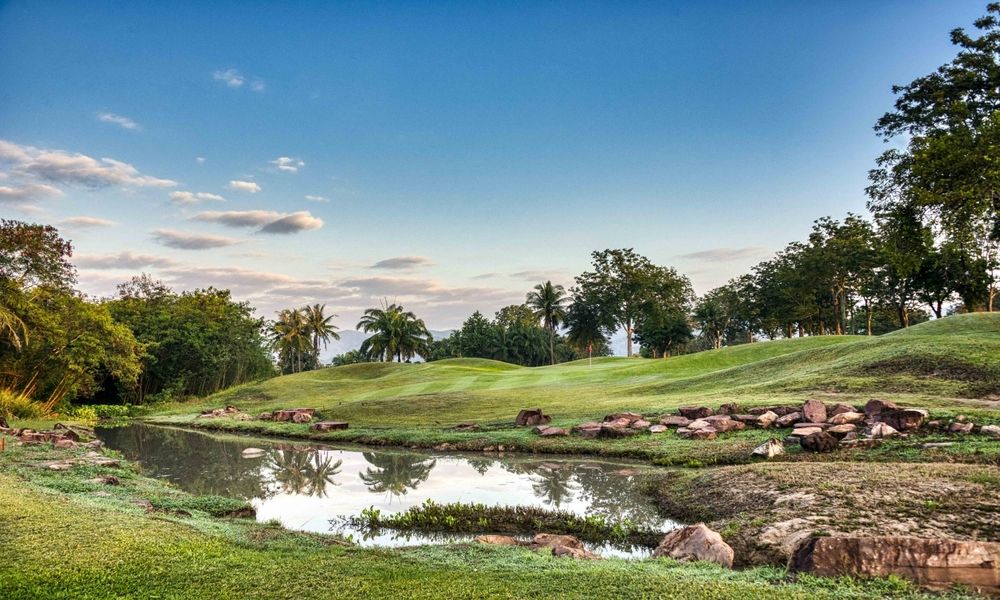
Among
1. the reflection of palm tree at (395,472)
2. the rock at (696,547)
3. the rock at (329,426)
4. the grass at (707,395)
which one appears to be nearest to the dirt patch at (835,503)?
the rock at (696,547)

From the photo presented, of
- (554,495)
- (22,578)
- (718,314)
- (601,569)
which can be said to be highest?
(718,314)

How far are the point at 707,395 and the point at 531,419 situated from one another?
845cm

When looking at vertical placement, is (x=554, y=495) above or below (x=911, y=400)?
below

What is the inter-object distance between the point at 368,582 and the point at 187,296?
219ft

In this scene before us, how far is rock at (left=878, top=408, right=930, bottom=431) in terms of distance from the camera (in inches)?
596

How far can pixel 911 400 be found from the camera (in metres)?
18.5

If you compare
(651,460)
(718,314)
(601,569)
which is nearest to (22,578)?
(601,569)

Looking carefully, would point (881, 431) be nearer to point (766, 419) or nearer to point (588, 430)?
point (766, 419)

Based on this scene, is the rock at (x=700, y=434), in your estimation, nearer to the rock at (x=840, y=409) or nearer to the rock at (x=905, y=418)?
the rock at (x=840, y=409)

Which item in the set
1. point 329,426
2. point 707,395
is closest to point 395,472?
point 329,426

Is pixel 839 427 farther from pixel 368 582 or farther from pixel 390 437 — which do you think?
pixel 390 437

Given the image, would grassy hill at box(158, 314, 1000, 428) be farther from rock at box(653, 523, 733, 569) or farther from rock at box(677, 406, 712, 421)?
rock at box(653, 523, 733, 569)

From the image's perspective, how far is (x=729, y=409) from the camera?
67.6 feet

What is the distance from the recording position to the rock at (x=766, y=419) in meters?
18.1
